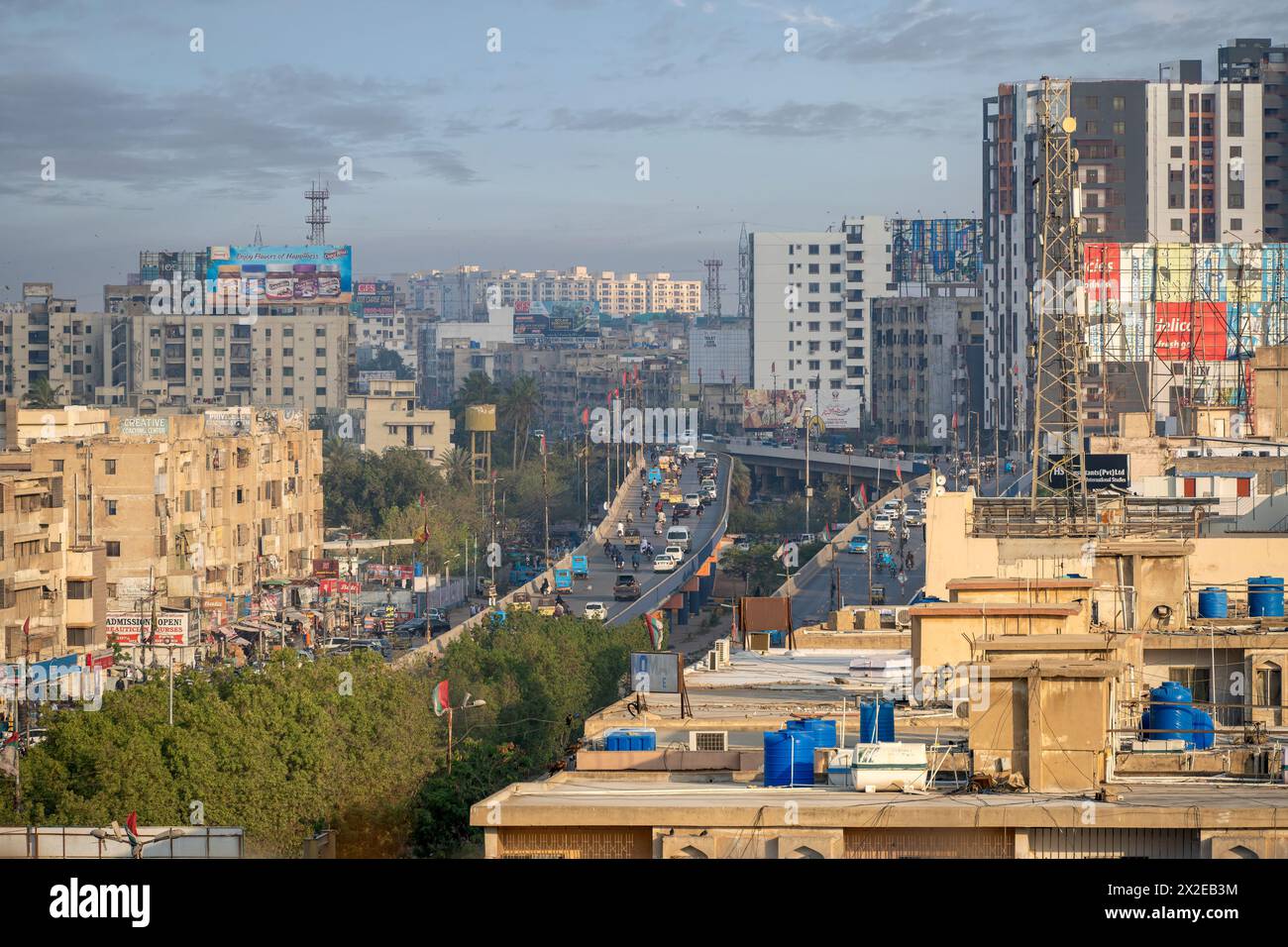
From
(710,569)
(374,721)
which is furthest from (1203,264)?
(374,721)

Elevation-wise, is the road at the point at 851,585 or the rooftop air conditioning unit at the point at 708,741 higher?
the rooftop air conditioning unit at the point at 708,741

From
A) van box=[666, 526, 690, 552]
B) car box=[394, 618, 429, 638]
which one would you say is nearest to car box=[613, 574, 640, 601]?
car box=[394, 618, 429, 638]

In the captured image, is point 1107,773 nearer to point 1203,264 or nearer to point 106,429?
point 106,429

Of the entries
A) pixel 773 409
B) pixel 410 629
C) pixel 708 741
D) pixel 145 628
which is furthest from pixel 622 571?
pixel 773 409

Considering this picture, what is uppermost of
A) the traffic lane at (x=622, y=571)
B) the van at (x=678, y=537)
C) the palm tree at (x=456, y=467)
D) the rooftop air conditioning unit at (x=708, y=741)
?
the rooftop air conditioning unit at (x=708, y=741)

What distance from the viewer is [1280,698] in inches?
820

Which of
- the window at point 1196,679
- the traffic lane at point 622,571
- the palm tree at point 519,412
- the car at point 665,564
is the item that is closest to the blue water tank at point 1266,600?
the window at point 1196,679

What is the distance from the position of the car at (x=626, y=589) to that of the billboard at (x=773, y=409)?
259 feet

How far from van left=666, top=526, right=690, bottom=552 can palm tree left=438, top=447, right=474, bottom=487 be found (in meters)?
23.0

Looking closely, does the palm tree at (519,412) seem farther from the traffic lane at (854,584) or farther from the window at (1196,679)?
the window at (1196,679)

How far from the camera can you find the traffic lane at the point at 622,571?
65.9 meters

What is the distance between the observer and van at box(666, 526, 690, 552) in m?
80.9

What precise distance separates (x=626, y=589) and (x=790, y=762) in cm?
5287
